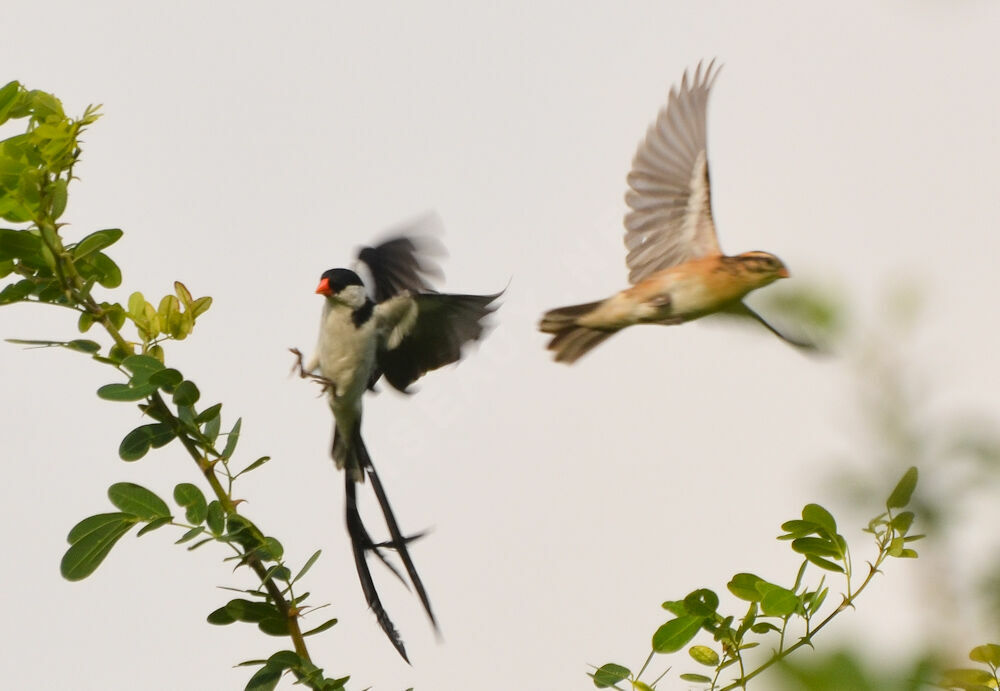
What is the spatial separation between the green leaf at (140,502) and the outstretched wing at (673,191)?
2.79 m

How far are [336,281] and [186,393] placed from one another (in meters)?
2.31

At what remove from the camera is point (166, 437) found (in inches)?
67.5

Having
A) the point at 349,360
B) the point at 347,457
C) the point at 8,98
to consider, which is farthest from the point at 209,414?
the point at 349,360

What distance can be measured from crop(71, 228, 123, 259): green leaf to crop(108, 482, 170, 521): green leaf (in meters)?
0.34

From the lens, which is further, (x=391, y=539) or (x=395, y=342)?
(x=395, y=342)

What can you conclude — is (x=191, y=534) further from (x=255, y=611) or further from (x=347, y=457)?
(x=347, y=457)

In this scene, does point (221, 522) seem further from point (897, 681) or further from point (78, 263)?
point (897, 681)

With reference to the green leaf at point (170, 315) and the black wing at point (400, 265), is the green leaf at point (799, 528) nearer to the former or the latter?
the green leaf at point (170, 315)

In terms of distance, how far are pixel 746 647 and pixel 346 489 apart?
1.63m

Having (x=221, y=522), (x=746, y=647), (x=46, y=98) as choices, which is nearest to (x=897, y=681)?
(x=746, y=647)

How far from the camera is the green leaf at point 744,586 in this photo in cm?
153

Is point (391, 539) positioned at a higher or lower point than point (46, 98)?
lower

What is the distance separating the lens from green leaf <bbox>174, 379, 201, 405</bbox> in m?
1.67

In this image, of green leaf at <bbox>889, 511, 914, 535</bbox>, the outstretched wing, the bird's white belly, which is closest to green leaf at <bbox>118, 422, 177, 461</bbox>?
green leaf at <bbox>889, 511, 914, 535</bbox>
